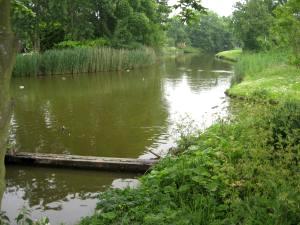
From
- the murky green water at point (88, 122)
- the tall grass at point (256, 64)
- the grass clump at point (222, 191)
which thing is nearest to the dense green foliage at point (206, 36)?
the tall grass at point (256, 64)

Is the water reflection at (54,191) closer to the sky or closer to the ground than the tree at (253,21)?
closer to the ground

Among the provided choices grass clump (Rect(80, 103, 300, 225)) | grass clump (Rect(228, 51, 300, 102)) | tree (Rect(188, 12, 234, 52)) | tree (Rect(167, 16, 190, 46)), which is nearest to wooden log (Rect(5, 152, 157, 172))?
grass clump (Rect(80, 103, 300, 225))

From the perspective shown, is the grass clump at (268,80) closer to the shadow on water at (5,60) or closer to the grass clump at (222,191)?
the grass clump at (222,191)

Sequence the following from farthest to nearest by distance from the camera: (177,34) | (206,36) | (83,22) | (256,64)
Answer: (206,36)
(177,34)
(83,22)
(256,64)

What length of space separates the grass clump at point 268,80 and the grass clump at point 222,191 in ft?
18.6

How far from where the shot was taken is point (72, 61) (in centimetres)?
3047

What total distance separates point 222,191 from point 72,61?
2641 cm

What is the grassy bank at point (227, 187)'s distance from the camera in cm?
474

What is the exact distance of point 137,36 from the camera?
39875mm

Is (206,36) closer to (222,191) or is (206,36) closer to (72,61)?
(72,61)

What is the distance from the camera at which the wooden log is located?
908 cm

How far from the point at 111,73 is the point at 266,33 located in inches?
846

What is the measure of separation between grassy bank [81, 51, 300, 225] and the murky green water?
1610 millimetres

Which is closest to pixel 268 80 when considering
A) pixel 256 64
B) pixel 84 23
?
pixel 256 64
